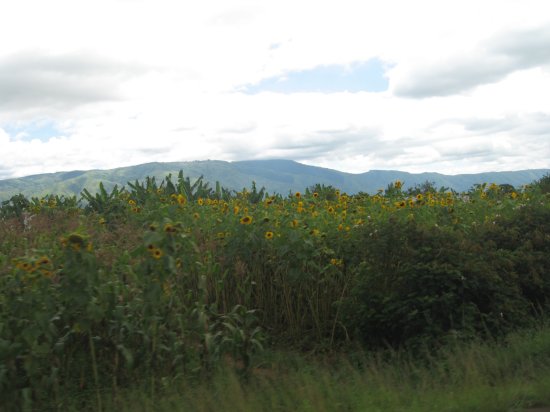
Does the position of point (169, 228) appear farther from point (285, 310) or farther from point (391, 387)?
point (285, 310)

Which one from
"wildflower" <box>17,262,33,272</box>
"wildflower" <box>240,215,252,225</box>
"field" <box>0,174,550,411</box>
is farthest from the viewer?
"wildflower" <box>240,215,252,225</box>

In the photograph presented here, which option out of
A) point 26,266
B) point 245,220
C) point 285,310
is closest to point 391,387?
point 285,310

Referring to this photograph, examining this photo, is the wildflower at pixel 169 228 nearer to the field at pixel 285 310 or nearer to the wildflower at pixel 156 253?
the field at pixel 285 310

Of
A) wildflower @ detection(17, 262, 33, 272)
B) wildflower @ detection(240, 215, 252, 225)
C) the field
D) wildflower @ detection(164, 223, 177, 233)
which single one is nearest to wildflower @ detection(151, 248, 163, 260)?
the field

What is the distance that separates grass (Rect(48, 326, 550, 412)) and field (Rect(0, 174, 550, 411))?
20 mm

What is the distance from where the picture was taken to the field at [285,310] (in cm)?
487

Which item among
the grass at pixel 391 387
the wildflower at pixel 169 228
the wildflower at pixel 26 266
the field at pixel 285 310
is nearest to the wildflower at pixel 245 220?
the field at pixel 285 310

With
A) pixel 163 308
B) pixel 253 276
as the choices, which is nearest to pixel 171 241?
pixel 163 308

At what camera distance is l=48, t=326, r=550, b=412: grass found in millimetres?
4777

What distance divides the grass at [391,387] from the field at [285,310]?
2 centimetres

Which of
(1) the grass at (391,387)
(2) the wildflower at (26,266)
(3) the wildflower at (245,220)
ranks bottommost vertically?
(1) the grass at (391,387)

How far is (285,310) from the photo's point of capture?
786 cm

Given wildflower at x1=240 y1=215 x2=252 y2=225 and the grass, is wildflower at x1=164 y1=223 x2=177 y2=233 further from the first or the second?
wildflower at x1=240 y1=215 x2=252 y2=225

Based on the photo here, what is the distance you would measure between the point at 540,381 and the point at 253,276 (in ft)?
12.1
